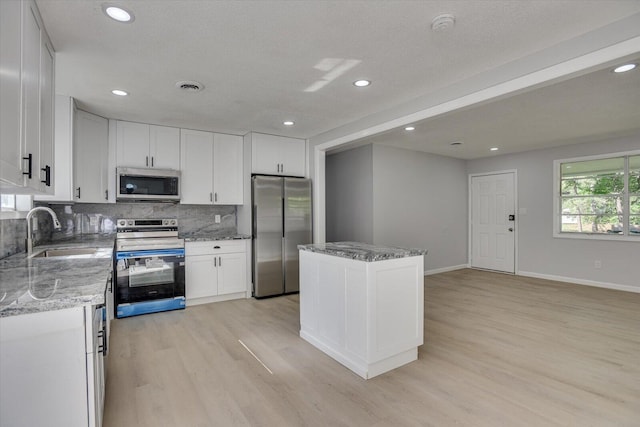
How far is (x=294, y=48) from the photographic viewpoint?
2324mm

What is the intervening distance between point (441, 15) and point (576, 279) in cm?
545

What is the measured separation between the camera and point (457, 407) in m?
2.09

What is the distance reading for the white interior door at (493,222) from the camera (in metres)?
6.34

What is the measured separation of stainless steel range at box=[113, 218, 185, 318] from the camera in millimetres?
3791

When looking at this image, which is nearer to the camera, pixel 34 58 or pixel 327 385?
pixel 34 58

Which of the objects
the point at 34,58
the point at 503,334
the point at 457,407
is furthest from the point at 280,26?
the point at 503,334

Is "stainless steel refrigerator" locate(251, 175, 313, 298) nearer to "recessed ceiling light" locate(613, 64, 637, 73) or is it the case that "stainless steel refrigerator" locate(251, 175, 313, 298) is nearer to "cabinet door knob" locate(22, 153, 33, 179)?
"cabinet door knob" locate(22, 153, 33, 179)

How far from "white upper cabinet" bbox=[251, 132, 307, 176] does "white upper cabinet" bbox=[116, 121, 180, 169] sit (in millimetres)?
1021

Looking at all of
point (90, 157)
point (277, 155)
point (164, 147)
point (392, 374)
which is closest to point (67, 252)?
point (90, 157)

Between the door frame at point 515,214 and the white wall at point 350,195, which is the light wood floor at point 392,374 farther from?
the door frame at point 515,214

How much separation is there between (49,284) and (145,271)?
255 centimetres

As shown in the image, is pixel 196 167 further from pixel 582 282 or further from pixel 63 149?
pixel 582 282

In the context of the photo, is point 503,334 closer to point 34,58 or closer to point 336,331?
point 336,331

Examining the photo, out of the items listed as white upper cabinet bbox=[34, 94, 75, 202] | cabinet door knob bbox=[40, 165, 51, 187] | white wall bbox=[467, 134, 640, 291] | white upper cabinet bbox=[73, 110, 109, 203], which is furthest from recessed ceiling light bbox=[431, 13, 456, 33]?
white wall bbox=[467, 134, 640, 291]
